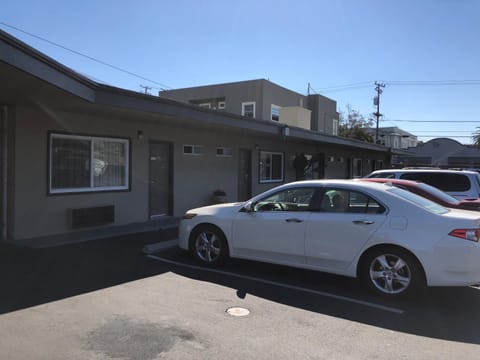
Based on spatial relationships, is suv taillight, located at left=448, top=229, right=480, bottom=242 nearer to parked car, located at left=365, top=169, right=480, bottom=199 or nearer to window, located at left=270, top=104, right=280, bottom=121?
parked car, located at left=365, top=169, right=480, bottom=199

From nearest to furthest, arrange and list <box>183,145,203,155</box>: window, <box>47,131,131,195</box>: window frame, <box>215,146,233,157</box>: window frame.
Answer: <box>47,131,131,195</box>: window frame
<box>183,145,203,155</box>: window
<box>215,146,233,157</box>: window frame

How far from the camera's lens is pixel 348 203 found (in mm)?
5668

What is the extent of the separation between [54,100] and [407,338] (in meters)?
7.06

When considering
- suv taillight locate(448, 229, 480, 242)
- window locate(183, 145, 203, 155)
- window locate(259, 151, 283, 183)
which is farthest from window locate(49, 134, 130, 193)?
suv taillight locate(448, 229, 480, 242)

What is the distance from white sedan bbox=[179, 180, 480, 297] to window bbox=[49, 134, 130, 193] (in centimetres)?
425

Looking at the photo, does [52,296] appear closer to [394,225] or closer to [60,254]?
[60,254]

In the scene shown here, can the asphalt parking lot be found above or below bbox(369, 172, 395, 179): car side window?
below

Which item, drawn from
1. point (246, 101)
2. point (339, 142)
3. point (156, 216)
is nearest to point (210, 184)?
point (156, 216)

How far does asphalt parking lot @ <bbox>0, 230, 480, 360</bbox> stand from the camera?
12.4 ft

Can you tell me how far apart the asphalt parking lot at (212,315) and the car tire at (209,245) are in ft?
0.64

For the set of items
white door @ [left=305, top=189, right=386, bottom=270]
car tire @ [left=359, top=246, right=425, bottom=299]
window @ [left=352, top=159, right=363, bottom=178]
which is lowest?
car tire @ [left=359, top=246, right=425, bottom=299]

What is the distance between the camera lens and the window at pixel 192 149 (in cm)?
1249

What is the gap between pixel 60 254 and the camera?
7348mm

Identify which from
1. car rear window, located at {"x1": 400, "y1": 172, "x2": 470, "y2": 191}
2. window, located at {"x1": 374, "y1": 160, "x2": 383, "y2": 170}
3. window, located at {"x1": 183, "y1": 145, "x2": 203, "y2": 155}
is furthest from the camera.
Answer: window, located at {"x1": 374, "y1": 160, "x2": 383, "y2": 170}
